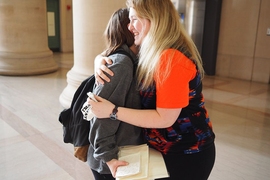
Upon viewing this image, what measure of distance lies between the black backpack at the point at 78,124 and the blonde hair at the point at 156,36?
39 centimetres

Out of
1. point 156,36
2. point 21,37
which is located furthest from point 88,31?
point 21,37

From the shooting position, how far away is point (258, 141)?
166 inches

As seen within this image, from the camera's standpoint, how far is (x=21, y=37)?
27.8 ft

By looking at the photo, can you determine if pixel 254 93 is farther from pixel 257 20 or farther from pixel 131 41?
pixel 131 41

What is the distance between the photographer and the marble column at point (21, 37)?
823cm

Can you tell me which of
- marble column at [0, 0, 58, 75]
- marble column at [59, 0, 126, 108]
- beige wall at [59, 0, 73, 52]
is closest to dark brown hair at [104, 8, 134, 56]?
marble column at [59, 0, 126, 108]

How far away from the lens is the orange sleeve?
1.43 m

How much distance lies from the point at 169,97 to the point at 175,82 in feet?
0.25

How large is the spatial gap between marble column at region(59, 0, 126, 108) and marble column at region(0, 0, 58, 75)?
3645 mm

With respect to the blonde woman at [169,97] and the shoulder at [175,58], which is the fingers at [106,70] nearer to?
the blonde woman at [169,97]

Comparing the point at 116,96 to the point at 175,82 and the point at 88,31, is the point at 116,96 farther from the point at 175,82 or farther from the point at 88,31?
the point at 88,31

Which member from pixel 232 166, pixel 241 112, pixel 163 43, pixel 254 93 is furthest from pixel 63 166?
pixel 254 93

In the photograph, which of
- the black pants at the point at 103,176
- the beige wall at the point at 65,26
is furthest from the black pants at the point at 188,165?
the beige wall at the point at 65,26

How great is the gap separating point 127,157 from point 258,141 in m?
3.13
